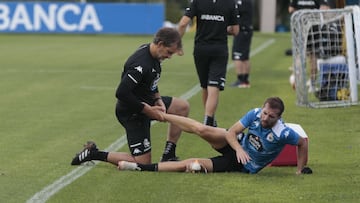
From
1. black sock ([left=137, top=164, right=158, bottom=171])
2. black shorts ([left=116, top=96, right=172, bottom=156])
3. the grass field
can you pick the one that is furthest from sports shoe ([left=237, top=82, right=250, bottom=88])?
black sock ([left=137, top=164, right=158, bottom=171])

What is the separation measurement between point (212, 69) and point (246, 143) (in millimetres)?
3399

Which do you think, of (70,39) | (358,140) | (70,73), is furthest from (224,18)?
(70,39)

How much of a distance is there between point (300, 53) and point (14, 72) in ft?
26.9

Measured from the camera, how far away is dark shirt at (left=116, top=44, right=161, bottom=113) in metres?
9.61

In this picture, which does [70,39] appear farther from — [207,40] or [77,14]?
[207,40]

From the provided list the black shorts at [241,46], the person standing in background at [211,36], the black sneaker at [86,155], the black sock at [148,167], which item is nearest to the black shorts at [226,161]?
the black sock at [148,167]

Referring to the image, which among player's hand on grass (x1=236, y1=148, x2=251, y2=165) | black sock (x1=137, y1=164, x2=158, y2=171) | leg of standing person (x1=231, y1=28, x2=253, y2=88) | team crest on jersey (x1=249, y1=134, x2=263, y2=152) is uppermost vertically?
team crest on jersey (x1=249, y1=134, x2=263, y2=152)

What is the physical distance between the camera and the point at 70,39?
35.9 metres

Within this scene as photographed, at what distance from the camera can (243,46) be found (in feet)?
63.1

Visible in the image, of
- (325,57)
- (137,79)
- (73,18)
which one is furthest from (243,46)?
(73,18)

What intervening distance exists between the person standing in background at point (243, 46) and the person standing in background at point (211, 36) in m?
5.79

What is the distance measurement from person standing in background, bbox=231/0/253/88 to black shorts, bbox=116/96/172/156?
8996 mm

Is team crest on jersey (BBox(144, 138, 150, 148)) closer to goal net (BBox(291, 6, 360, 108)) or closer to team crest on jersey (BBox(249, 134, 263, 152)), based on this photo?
team crest on jersey (BBox(249, 134, 263, 152))

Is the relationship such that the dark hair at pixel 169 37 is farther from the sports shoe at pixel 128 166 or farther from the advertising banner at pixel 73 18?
the advertising banner at pixel 73 18
